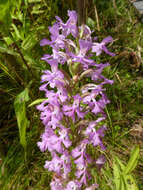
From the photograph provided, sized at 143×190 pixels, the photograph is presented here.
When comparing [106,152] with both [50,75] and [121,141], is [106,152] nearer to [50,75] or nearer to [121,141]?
[121,141]

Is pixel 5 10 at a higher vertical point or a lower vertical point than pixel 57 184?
higher

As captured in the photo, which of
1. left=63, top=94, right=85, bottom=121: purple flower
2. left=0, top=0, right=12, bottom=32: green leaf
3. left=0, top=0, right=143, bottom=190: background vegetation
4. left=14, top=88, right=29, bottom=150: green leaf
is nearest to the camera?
left=0, top=0, right=12, bottom=32: green leaf

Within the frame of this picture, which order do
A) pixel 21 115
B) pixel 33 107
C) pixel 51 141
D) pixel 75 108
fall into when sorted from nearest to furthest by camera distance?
1. pixel 75 108
2. pixel 51 141
3. pixel 21 115
4. pixel 33 107

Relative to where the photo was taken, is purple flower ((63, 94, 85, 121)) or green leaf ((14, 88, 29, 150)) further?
green leaf ((14, 88, 29, 150))

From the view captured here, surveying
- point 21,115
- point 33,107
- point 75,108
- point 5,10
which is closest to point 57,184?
point 21,115

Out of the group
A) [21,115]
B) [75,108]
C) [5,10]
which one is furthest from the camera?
[21,115]

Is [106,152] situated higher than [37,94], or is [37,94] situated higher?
[37,94]

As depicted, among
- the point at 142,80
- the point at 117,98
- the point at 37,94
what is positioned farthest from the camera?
the point at 142,80

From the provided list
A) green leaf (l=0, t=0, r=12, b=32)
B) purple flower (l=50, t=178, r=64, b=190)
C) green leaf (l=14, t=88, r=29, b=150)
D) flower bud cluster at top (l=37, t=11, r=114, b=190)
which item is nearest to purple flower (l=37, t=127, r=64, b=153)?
flower bud cluster at top (l=37, t=11, r=114, b=190)

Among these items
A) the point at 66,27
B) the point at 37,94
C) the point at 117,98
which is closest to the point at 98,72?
the point at 66,27

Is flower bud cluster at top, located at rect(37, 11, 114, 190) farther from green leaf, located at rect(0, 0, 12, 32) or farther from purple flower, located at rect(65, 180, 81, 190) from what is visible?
green leaf, located at rect(0, 0, 12, 32)

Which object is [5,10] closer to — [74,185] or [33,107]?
[74,185]
